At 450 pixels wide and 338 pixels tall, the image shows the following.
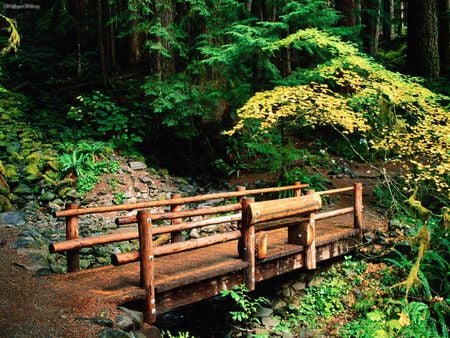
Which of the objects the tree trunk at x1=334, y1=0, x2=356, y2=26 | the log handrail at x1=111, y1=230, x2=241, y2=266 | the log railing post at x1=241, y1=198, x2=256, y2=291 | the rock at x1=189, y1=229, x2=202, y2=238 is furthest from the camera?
the tree trunk at x1=334, y1=0, x2=356, y2=26

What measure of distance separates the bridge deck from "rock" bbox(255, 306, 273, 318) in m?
1.21

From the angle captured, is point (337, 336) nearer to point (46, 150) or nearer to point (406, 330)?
point (406, 330)

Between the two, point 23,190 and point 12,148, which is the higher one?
point 12,148

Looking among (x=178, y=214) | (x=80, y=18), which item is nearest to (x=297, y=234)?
(x=178, y=214)

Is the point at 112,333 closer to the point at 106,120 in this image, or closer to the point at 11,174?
the point at 11,174

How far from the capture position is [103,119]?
13.0m

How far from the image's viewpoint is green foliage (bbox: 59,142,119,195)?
34.7 feet

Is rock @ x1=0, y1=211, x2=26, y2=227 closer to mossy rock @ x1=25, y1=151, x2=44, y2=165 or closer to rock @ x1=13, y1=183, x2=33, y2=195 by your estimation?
rock @ x1=13, y1=183, x2=33, y2=195

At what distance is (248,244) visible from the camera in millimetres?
6102

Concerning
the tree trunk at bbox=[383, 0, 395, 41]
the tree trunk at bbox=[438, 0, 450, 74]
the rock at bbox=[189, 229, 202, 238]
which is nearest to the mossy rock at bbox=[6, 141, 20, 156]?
the rock at bbox=[189, 229, 202, 238]

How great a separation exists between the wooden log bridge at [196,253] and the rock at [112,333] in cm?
59

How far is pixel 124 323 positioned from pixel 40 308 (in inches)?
→ 36.5

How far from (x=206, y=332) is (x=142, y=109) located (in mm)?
8273

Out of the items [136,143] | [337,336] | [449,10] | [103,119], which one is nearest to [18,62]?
[103,119]
